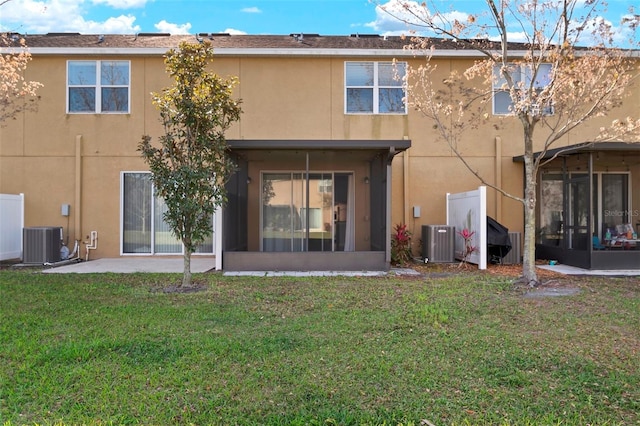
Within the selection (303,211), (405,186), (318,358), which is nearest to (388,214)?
(405,186)

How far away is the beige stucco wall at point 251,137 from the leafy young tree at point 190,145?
15.6ft

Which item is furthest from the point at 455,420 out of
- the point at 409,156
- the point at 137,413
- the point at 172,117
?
the point at 409,156

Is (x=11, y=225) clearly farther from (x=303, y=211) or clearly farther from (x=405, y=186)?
(x=405, y=186)

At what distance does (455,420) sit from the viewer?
340cm

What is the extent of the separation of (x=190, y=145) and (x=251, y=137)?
520cm

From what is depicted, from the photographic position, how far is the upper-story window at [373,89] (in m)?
13.2

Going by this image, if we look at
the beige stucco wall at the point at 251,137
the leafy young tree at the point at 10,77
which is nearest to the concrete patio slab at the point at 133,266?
the beige stucco wall at the point at 251,137

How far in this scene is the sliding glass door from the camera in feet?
43.0

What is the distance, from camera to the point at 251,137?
43.6ft

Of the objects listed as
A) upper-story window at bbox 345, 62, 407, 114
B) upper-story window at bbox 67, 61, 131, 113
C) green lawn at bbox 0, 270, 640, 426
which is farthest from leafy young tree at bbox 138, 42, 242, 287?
upper-story window at bbox 67, 61, 131, 113

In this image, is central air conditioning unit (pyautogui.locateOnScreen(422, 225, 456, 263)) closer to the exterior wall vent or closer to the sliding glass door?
the exterior wall vent

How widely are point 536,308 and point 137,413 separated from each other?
550 cm

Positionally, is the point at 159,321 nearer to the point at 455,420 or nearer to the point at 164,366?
the point at 164,366

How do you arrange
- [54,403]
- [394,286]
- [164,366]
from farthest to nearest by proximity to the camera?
1. [394,286]
2. [164,366]
3. [54,403]
